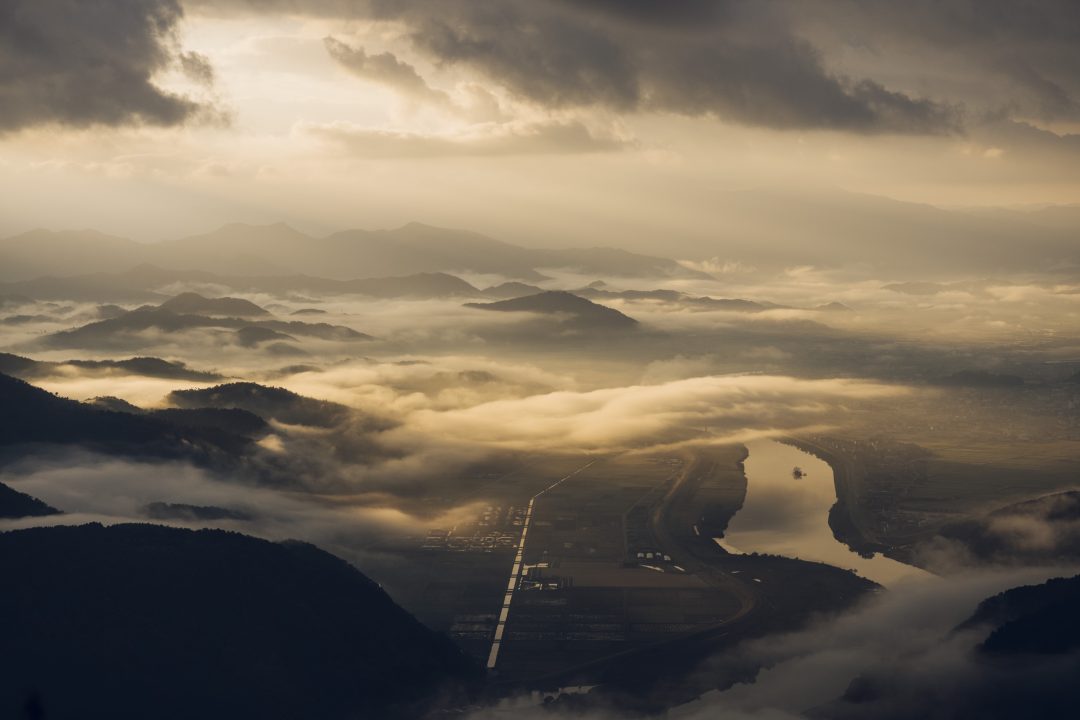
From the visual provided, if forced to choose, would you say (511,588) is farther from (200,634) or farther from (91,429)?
(91,429)

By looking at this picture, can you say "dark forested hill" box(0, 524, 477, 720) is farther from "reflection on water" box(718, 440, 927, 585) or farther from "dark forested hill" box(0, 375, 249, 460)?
"reflection on water" box(718, 440, 927, 585)

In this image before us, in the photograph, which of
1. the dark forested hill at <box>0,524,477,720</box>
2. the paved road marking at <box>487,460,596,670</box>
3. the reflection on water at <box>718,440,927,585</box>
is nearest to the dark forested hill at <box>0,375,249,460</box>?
the paved road marking at <box>487,460,596,670</box>

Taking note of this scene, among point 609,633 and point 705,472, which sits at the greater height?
point 705,472

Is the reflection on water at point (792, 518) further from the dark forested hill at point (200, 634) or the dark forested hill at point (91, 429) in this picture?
the dark forested hill at point (91, 429)

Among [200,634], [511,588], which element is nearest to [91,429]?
[511,588]

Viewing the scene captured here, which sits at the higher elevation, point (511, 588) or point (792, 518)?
point (792, 518)

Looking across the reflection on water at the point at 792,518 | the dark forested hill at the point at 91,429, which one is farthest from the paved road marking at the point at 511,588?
the dark forested hill at the point at 91,429

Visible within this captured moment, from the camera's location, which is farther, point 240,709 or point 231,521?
point 231,521

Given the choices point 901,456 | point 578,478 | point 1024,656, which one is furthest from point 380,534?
point 901,456

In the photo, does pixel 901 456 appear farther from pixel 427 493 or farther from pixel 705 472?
pixel 427 493
